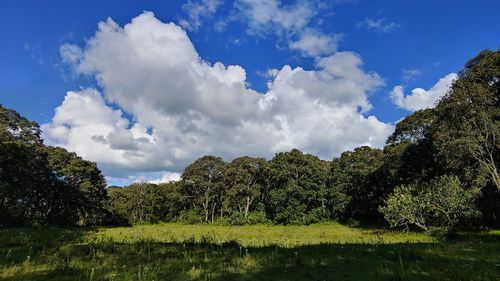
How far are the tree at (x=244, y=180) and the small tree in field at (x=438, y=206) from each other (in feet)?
158

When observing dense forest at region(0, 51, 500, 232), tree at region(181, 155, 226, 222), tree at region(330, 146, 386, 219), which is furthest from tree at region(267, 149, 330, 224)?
tree at region(181, 155, 226, 222)

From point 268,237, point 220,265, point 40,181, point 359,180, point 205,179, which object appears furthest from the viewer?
point 205,179

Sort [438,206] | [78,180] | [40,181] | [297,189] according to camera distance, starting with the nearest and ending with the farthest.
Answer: [438,206]
[40,181]
[78,180]
[297,189]

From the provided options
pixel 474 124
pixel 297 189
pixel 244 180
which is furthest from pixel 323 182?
pixel 474 124

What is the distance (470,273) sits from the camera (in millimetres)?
7969

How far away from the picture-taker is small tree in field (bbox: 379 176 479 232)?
28163 millimetres

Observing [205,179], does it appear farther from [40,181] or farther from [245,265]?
[245,265]

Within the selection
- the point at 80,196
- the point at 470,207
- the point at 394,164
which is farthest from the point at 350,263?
the point at 80,196

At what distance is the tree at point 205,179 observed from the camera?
259ft

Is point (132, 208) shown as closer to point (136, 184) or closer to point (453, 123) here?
point (136, 184)

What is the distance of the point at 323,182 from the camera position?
75312mm

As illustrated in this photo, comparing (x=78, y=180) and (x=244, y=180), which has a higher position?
(x=244, y=180)

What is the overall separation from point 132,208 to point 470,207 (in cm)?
8633

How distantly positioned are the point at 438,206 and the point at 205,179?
57.5 metres
